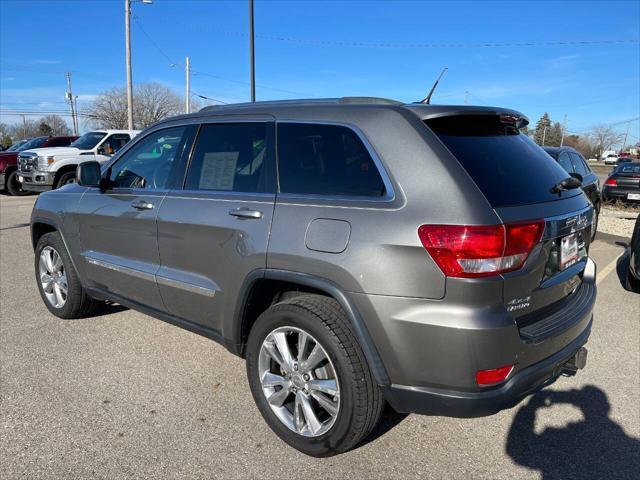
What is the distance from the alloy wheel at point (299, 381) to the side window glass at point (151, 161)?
1472 millimetres

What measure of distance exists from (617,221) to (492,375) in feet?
36.1

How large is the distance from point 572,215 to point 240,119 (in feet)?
6.56

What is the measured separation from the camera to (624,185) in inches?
525

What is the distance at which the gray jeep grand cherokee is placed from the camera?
6.97 feet

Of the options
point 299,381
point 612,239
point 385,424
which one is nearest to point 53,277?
point 299,381

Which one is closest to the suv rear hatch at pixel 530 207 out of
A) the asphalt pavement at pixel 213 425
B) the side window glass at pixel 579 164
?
the asphalt pavement at pixel 213 425

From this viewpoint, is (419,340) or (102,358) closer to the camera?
(419,340)

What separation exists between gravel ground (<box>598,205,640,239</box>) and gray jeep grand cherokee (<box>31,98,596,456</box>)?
7920 millimetres

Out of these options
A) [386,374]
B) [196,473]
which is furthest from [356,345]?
[196,473]

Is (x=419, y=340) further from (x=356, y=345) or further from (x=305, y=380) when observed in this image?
(x=305, y=380)

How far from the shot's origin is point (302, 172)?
8.86ft

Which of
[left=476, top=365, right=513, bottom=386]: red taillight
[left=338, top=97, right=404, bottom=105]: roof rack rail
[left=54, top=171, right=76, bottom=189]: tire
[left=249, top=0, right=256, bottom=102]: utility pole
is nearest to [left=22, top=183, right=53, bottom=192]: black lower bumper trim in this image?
[left=54, top=171, right=76, bottom=189]: tire

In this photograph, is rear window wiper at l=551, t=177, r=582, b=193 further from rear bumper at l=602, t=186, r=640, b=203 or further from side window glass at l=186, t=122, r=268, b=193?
rear bumper at l=602, t=186, r=640, b=203

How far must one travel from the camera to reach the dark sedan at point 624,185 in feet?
42.4
